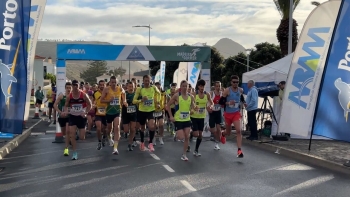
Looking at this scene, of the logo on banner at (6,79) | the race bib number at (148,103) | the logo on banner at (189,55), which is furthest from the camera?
the logo on banner at (189,55)

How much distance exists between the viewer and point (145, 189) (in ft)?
28.9

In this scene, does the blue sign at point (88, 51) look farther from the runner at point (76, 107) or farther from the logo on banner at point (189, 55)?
the runner at point (76, 107)

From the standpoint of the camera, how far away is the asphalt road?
8692mm

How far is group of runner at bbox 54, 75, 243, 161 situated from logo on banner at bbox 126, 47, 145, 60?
318 cm

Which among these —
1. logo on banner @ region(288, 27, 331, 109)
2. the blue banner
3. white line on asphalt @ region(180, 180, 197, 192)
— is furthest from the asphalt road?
logo on banner @ region(288, 27, 331, 109)

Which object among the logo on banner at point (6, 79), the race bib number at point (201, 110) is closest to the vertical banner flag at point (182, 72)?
the race bib number at point (201, 110)

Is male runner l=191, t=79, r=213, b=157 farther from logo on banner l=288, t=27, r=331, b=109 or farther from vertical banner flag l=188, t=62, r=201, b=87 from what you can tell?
vertical banner flag l=188, t=62, r=201, b=87

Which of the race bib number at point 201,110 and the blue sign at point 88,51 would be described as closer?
the race bib number at point 201,110

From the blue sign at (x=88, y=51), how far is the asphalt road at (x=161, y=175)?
175 inches

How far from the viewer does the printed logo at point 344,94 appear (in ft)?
35.4

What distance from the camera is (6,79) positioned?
32.4 ft

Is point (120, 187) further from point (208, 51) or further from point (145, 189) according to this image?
point (208, 51)

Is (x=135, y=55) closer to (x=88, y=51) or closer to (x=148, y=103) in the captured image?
(x=88, y=51)

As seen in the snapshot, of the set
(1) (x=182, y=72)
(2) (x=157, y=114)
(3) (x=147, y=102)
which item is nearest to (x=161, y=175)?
(3) (x=147, y=102)
